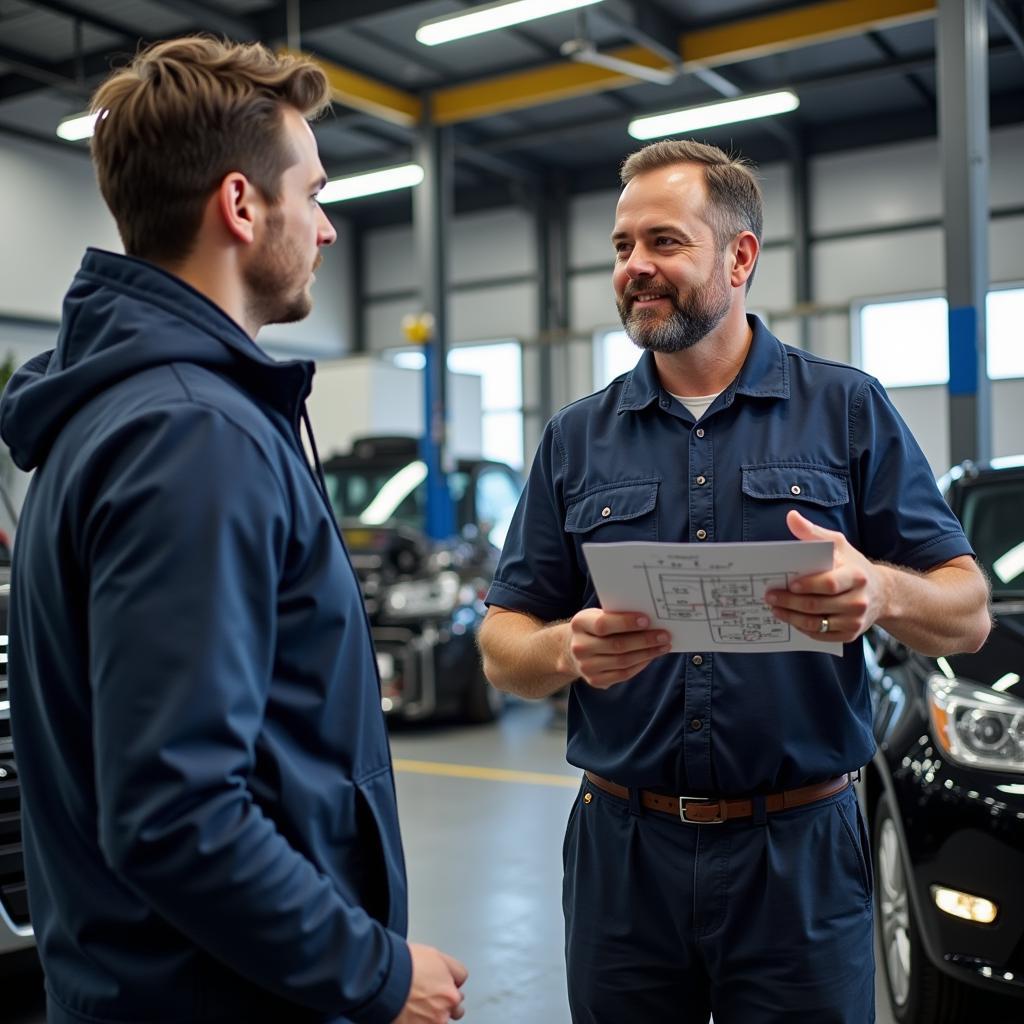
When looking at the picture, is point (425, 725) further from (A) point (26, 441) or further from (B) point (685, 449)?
(A) point (26, 441)

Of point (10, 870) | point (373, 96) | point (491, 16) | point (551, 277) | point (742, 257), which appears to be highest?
point (373, 96)

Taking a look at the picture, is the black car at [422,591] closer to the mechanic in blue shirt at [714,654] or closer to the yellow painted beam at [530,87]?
the yellow painted beam at [530,87]

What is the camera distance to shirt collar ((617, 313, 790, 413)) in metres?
1.96

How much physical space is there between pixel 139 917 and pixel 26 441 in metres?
0.50

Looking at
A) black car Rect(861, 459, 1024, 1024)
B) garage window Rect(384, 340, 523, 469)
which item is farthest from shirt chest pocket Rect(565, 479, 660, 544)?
garage window Rect(384, 340, 523, 469)

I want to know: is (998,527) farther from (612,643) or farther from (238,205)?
(238,205)

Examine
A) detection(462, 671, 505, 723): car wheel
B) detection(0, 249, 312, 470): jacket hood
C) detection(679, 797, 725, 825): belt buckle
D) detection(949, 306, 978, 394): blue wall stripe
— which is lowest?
detection(462, 671, 505, 723): car wheel

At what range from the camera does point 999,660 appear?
9.59ft

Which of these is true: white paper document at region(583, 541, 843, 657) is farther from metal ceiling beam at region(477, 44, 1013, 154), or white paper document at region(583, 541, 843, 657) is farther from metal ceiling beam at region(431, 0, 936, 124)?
metal ceiling beam at region(477, 44, 1013, 154)

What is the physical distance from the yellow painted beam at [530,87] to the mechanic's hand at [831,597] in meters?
10.1

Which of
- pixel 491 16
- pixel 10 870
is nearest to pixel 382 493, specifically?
pixel 491 16

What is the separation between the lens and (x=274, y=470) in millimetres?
1164

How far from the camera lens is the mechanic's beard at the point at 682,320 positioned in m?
1.95

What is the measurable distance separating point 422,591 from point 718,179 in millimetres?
5554
